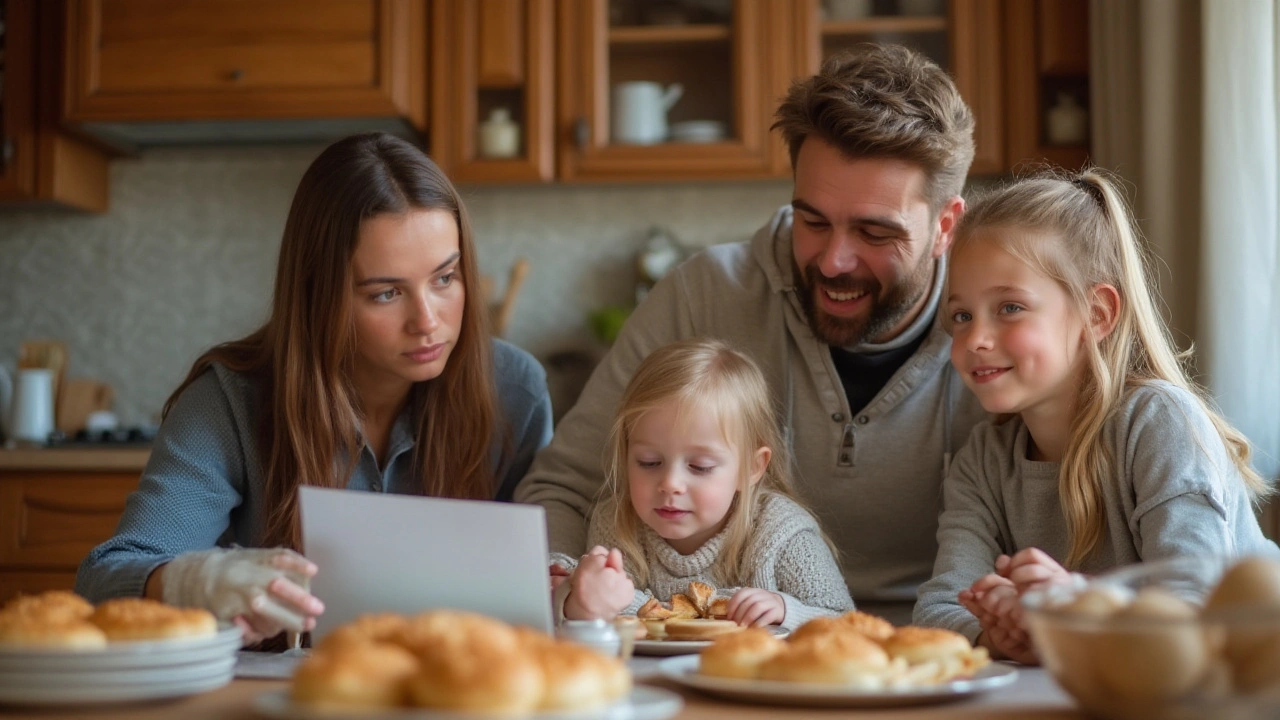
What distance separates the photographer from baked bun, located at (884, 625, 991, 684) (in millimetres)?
939

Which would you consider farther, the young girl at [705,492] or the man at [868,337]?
the man at [868,337]

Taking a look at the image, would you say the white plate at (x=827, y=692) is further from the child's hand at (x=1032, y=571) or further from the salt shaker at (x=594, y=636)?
the child's hand at (x=1032, y=571)

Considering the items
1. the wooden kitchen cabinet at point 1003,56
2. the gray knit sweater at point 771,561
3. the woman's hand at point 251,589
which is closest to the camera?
the woman's hand at point 251,589

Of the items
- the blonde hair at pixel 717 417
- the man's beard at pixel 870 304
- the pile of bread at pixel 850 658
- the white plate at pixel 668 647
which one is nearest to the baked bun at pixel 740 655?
the pile of bread at pixel 850 658

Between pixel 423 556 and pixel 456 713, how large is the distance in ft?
1.10

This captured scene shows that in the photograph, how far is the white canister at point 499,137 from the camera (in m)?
3.33

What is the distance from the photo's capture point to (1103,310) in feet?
5.23

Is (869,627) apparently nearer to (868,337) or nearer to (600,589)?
(600,589)

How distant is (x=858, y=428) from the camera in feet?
6.17

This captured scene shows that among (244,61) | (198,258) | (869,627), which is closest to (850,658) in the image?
(869,627)

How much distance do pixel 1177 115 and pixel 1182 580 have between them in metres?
2.05

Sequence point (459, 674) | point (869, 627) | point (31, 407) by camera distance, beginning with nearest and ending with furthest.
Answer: point (459, 674), point (869, 627), point (31, 407)

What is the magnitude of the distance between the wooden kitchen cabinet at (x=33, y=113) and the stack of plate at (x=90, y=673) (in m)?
2.86

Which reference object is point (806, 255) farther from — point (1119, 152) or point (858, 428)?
point (1119, 152)
